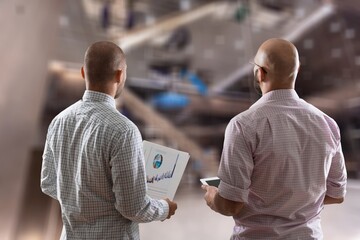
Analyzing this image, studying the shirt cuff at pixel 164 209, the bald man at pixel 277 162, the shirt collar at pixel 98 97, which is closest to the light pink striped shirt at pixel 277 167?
the bald man at pixel 277 162

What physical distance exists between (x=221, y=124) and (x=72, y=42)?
95cm

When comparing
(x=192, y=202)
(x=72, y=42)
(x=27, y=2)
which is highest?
(x=27, y=2)

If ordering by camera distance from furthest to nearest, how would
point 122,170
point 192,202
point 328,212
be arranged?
1. point 192,202
2. point 328,212
3. point 122,170

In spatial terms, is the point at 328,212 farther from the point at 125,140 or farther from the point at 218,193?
the point at 125,140

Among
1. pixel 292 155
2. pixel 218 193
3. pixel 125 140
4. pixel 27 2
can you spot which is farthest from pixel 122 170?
pixel 27 2

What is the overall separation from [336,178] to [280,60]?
0.42 m

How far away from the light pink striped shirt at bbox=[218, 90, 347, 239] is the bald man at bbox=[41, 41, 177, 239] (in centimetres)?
25

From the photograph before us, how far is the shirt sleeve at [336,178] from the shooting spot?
1230 millimetres

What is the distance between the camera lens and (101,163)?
1.08m

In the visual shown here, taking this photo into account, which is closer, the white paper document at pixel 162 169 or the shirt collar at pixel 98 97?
the shirt collar at pixel 98 97

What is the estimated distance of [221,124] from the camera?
7.07 ft

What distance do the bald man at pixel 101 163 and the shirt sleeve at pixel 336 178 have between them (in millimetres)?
516

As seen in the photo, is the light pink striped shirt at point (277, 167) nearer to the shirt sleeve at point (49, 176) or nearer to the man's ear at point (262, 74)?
the man's ear at point (262, 74)

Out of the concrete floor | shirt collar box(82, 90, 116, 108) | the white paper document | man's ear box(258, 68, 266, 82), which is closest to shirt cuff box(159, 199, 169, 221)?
the white paper document
